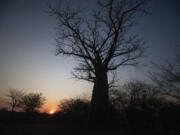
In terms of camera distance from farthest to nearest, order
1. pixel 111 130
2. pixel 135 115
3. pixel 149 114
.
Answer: pixel 149 114 → pixel 135 115 → pixel 111 130

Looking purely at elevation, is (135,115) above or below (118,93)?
below

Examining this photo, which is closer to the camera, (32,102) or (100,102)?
(100,102)

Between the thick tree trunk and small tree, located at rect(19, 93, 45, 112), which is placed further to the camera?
small tree, located at rect(19, 93, 45, 112)

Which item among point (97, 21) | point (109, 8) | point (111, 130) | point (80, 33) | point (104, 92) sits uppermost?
point (109, 8)

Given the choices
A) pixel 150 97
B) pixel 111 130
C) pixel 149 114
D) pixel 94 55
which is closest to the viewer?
pixel 111 130

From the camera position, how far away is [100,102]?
5656mm

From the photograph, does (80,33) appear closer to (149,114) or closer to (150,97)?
(149,114)

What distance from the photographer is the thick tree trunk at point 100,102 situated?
5.30 meters

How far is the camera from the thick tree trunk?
5297 millimetres

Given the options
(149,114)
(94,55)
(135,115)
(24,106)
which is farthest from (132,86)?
(24,106)

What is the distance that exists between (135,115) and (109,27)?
740cm

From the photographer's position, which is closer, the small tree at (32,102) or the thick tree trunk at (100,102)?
the thick tree trunk at (100,102)

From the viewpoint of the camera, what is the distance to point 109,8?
23.4 feet

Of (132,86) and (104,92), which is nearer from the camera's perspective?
(104,92)
